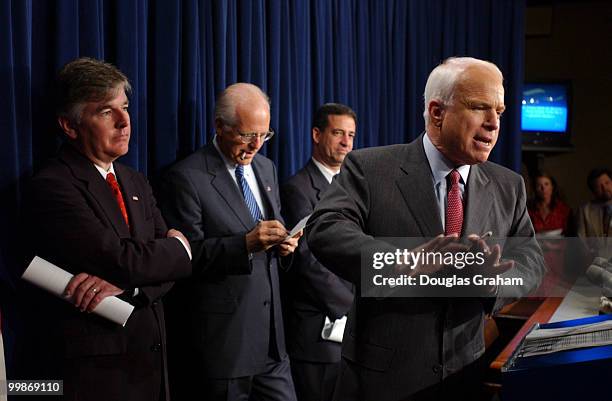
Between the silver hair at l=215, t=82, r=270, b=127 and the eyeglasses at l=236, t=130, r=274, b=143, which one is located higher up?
the silver hair at l=215, t=82, r=270, b=127

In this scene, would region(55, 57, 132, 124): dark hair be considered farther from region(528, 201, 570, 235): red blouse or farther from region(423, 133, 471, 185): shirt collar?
region(528, 201, 570, 235): red blouse

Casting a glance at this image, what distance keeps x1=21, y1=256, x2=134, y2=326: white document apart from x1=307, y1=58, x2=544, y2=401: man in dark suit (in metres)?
0.52

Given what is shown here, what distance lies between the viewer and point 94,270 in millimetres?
1723

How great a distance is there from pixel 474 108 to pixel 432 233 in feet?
0.99

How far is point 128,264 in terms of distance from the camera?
1.74 m

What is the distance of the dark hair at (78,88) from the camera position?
72.2 inches

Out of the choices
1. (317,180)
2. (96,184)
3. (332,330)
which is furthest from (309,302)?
(96,184)

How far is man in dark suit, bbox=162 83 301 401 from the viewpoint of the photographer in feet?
7.43

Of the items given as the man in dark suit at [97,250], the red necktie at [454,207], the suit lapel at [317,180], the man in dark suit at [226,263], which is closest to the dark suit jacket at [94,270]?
the man in dark suit at [97,250]

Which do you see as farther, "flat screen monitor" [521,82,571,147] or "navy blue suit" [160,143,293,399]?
"flat screen monitor" [521,82,571,147]

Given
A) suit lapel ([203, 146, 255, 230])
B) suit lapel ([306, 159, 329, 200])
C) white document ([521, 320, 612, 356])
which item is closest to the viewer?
white document ([521, 320, 612, 356])

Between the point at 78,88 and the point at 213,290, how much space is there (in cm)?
84

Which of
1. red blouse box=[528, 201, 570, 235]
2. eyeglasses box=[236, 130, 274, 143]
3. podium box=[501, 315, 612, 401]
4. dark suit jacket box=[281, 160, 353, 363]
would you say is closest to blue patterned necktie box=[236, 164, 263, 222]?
eyeglasses box=[236, 130, 274, 143]

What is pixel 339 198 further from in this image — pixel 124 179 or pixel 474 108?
pixel 124 179
